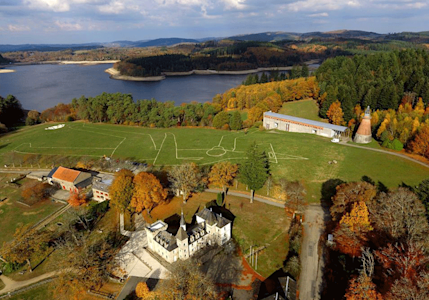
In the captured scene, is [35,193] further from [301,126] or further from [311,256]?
[301,126]

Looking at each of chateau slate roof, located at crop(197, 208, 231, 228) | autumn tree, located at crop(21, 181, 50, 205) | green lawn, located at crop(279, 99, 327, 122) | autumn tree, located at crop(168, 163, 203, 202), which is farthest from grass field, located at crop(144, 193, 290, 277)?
green lawn, located at crop(279, 99, 327, 122)

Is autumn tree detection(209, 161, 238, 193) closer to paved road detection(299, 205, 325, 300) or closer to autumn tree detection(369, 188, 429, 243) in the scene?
paved road detection(299, 205, 325, 300)

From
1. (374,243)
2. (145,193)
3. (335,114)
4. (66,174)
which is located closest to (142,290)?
(145,193)

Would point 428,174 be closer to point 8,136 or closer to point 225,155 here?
point 225,155

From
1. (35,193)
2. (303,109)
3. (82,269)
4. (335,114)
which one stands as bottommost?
(35,193)

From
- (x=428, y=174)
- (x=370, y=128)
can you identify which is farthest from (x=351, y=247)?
(x=370, y=128)

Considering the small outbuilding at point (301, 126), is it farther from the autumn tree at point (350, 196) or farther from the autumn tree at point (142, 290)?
the autumn tree at point (142, 290)
